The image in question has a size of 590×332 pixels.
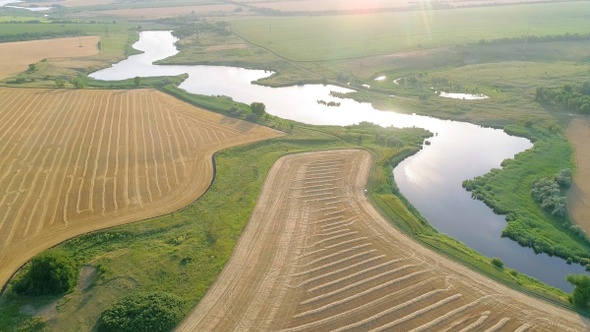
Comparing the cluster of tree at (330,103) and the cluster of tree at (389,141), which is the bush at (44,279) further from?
the cluster of tree at (330,103)

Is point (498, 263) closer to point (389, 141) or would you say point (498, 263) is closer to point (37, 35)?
point (389, 141)

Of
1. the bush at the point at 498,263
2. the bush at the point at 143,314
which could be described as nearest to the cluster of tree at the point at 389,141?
the bush at the point at 498,263

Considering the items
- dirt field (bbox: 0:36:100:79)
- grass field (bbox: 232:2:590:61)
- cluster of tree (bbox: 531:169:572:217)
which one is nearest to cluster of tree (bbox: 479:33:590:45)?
grass field (bbox: 232:2:590:61)

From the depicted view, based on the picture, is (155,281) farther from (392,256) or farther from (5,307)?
(392,256)

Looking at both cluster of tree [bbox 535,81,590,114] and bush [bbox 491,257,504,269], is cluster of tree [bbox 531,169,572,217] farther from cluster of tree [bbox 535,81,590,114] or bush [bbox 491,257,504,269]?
cluster of tree [bbox 535,81,590,114]

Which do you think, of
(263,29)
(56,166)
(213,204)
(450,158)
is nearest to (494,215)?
(450,158)

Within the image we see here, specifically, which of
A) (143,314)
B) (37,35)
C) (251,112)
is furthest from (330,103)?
(37,35)

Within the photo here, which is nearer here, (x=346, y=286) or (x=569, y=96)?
(x=346, y=286)
